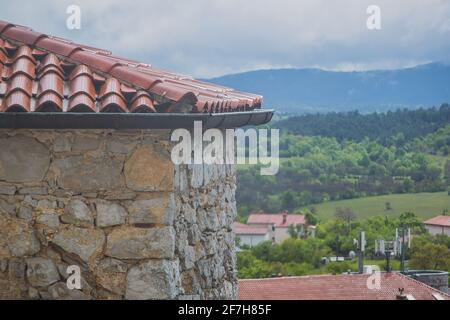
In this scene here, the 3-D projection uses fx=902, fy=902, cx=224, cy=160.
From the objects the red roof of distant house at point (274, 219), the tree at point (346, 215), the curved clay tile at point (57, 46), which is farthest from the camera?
the red roof of distant house at point (274, 219)

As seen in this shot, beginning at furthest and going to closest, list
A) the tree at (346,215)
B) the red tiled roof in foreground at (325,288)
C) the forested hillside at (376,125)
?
the forested hillside at (376,125) → the tree at (346,215) → the red tiled roof in foreground at (325,288)

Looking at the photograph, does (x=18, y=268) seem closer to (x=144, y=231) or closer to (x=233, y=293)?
(x=144, y=231)

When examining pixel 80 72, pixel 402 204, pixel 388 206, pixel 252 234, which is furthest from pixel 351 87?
pixel 80 72

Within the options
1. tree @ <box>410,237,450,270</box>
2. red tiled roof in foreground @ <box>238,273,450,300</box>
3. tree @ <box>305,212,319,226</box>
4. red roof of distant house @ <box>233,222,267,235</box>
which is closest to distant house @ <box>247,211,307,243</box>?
red roof of distant house @ <box>233,222,267,235</box>

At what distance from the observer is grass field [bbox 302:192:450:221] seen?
70312 mm

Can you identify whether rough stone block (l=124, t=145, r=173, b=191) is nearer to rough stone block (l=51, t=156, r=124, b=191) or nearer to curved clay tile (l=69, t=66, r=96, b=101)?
rough stone block (l=51, t=156, r=124, b=191)

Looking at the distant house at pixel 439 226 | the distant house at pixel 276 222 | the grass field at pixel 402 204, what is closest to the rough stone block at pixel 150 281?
the distant house at pixel 439 226

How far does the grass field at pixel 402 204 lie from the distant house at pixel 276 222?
724cm

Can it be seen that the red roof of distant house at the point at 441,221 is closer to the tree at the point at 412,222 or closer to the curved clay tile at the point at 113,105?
the tree at the point at 412,222

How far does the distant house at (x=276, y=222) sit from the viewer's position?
8175 centimetres

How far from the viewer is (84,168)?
491cm

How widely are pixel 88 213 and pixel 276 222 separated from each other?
7917 cm
